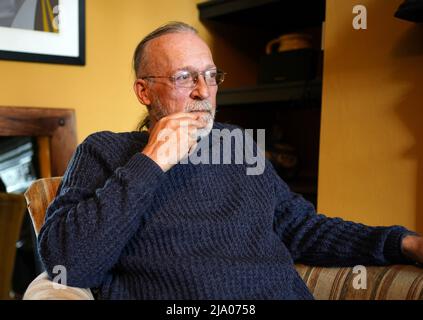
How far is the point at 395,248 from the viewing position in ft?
3.49

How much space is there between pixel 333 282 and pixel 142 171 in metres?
0.51

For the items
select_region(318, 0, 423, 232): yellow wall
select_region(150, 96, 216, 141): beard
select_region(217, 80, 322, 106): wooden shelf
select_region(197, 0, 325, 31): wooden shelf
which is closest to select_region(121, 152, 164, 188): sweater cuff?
select_region(150, 96, 216, 141): beard

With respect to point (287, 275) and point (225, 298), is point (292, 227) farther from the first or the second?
point (225, 298)

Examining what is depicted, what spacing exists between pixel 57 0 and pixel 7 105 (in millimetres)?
504

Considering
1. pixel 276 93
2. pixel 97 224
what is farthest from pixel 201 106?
pixel 276 93

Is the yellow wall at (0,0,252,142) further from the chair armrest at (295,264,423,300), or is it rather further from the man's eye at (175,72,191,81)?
the chair armrest at (295,264,423,300)

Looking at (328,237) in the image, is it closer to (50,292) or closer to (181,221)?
(181,221)

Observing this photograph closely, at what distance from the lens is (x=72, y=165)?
113cm

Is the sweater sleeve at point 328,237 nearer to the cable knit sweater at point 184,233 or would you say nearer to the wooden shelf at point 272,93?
the cable knit sweater at point 184,233

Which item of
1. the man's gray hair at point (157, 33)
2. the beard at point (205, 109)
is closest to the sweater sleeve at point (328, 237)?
the beard at point (205, 109)

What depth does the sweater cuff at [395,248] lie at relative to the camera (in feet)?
3.48

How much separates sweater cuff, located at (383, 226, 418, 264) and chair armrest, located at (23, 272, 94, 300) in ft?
2.10

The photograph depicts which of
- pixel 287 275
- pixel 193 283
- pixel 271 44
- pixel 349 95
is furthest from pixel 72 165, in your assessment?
pixel 271 44

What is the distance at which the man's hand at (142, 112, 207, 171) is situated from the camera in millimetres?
1021
